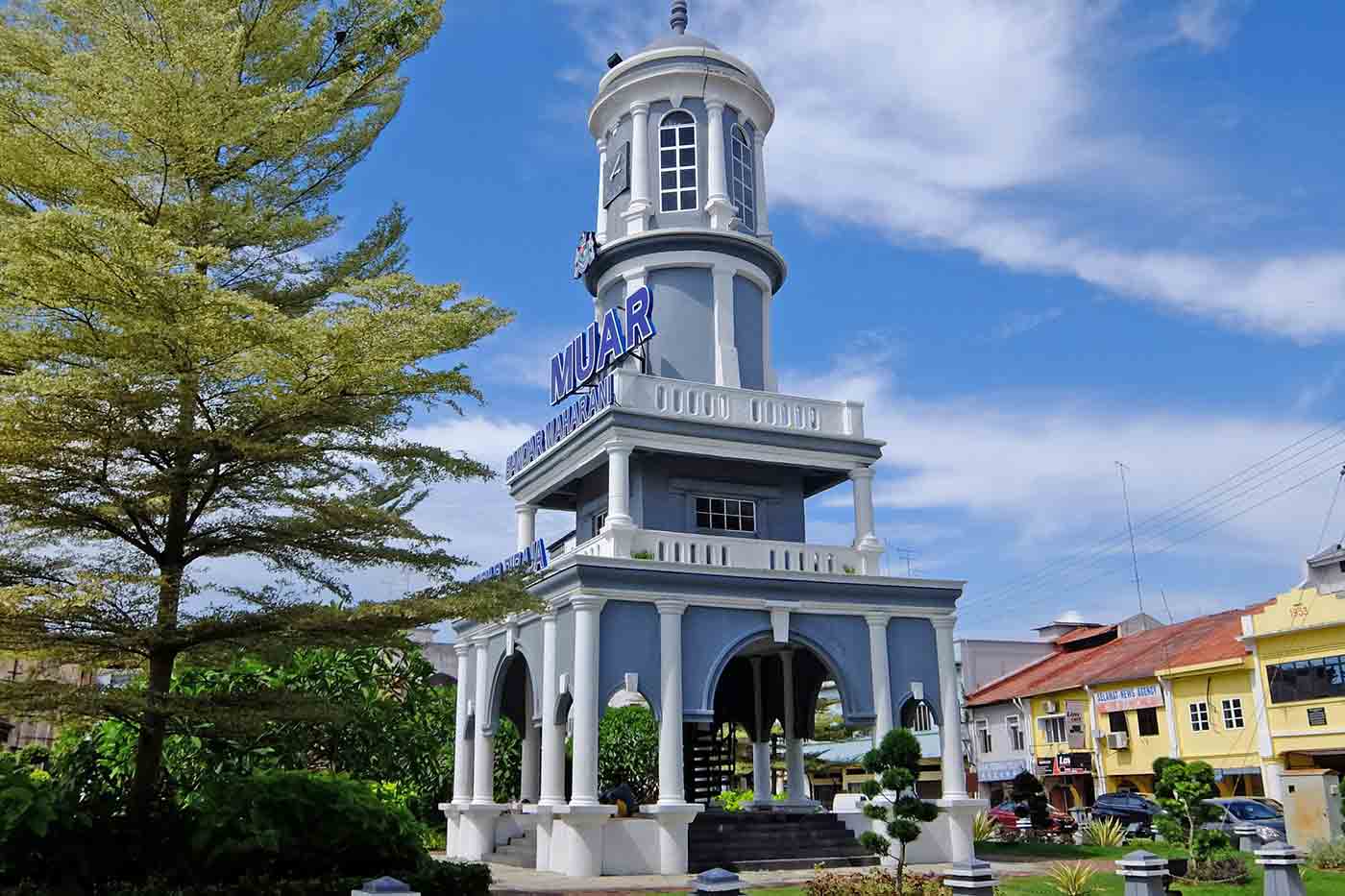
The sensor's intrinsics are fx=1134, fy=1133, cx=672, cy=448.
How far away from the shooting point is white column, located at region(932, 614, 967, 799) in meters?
22.4

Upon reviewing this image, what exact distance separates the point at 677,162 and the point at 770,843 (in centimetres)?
1543

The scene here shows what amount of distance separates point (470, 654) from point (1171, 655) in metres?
26.6

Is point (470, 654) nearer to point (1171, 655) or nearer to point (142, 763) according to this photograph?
point (142, 763)

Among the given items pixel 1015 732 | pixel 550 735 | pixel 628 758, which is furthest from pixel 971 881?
pixel 1015 732

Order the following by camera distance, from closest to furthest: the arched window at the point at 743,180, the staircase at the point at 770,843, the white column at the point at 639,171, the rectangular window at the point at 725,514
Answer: the staircase at the point at 770,843 → the rectangular window at the point at 725,514 → the white column at the point at 639,171 → the arched window at the point at 743,180

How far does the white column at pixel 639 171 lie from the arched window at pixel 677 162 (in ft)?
1.29

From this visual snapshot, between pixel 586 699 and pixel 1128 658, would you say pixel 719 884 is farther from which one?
pixel 1128 658

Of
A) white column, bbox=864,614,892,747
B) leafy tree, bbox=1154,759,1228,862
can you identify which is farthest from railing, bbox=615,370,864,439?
leafy tree, bbox=1154,759,1228,862

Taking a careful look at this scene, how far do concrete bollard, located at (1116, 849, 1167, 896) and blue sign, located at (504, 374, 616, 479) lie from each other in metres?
12.6

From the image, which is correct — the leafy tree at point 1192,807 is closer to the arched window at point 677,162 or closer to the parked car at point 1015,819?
the parked car at point 1015,819

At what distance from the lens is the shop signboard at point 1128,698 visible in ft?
130

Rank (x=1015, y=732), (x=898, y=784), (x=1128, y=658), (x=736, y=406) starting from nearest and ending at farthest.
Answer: (x=898, y=784) → (x=736, y=406) → (x=1128, y=658) → (x=1015, y=732)

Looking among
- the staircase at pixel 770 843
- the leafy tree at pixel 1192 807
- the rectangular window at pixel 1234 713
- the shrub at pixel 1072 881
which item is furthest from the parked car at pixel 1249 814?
the shrub at pixel 1072 881

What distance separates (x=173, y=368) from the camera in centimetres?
1185
